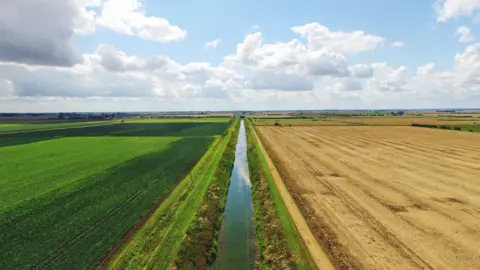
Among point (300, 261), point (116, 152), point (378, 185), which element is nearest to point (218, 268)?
point (300, 261)

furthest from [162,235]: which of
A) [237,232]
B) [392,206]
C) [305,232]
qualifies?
[392,206]

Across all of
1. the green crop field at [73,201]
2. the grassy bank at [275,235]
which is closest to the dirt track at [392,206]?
the grassy bank at [275,235]

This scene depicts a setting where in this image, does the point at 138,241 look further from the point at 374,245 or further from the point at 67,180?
the point at 67,180

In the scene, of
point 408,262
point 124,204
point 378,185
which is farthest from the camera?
point 378,185

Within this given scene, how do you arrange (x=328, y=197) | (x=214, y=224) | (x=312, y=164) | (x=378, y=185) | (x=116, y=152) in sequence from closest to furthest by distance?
(x=214, y=224) → (x=328, y=197) → (x=378, y=185) → (x=312, y=164) → (x=116, y=152)

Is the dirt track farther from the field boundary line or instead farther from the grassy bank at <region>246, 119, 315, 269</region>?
the grassy bank at <region>246, 119, 315, 269</region>

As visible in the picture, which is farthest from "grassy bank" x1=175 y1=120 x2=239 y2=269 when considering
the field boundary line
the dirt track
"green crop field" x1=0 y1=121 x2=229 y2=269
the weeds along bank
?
the dirt track
